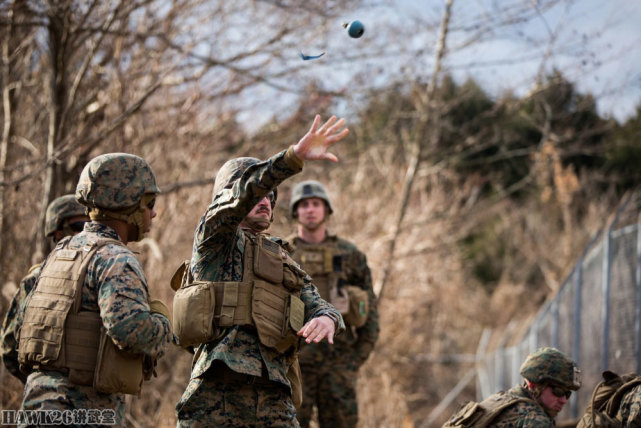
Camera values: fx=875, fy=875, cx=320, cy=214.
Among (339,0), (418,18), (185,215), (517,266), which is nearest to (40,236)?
(185,215)

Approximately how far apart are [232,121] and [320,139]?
10.5m

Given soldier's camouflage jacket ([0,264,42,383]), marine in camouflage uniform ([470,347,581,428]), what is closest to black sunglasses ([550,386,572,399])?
marine in camouflage uniform ([470,347,581,428])

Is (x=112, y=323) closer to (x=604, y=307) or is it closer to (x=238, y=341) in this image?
(x=238, y=341)

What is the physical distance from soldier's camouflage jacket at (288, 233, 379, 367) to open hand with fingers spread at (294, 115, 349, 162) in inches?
125

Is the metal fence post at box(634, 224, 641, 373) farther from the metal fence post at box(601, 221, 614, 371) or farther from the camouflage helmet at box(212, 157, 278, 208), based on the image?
the camouflage helmet at box(212, 157, 278, 208)

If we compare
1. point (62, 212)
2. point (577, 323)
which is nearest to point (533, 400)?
point (62, 212)

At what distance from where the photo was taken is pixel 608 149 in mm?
13008

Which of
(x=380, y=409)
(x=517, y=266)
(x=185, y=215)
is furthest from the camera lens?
(x=517, y=266)

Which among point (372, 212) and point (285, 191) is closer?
point (285, 191)

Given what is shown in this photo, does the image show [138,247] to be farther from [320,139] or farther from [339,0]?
[320,139]

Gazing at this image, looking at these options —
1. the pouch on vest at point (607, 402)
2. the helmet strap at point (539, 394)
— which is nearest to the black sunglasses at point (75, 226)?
the helmet strap at point (539, 394)

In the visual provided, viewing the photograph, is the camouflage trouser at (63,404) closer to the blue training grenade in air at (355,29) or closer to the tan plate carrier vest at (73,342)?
the tan plate carrier vest at (73,342)

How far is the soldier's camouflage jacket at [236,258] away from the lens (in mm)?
4293

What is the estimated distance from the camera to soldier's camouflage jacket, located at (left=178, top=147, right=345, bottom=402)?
14.1 ft
